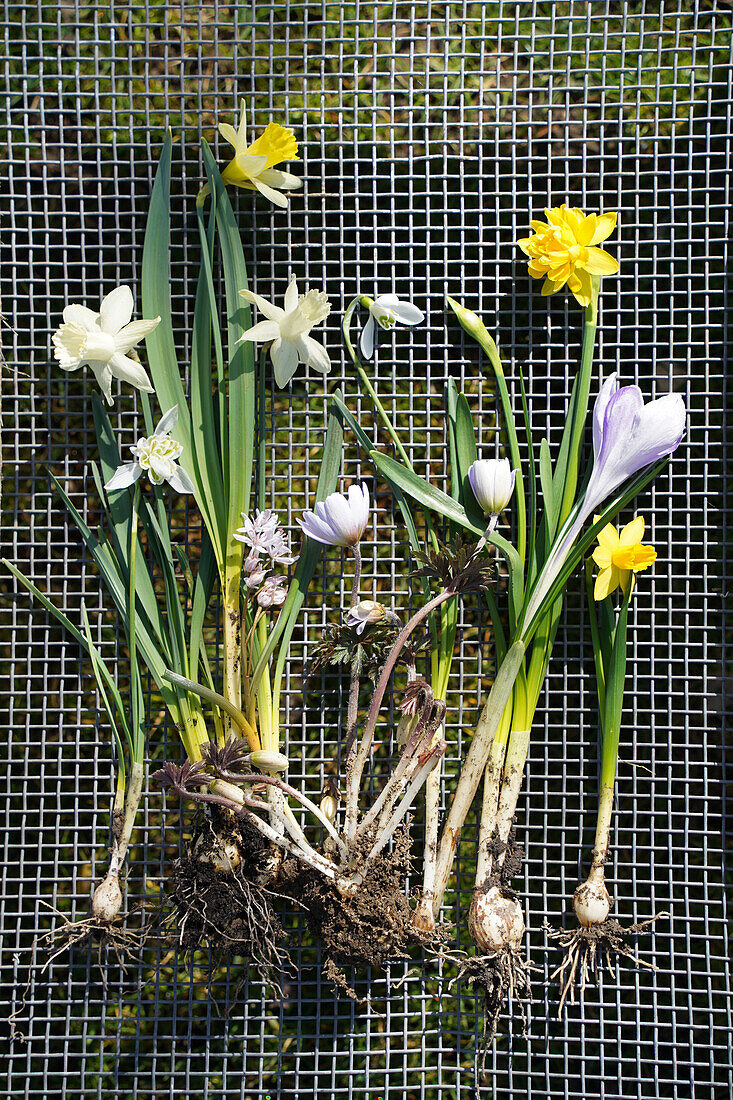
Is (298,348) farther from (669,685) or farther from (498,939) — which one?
(498,939)

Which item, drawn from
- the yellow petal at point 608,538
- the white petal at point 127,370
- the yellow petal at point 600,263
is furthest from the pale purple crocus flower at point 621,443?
the white petal at point 127,370

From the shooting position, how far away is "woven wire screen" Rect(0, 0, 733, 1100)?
1.06 meters

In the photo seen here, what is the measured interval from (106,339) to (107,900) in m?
0.75

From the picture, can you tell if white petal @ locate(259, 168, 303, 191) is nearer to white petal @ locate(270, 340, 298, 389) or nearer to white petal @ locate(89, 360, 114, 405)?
white petal @ locate(270, 340, 298, 389)

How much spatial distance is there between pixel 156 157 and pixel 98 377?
0.37 meters

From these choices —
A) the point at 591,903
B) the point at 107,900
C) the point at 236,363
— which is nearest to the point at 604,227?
the point at 236,363

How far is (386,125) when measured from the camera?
1.07m

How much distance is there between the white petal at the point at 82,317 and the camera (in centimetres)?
97

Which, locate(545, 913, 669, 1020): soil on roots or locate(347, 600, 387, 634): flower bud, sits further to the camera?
locate(545, 913, 669, 1020): soil on roots

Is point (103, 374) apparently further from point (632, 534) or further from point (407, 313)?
point (632, 534)

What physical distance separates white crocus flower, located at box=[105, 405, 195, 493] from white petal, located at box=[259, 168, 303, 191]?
0.34 metres

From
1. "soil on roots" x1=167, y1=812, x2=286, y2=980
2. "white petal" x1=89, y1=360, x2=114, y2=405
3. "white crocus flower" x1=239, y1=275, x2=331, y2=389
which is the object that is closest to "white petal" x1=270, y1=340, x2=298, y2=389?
"white crocus flower" x1=239, y1=275, x2=331, y2=389

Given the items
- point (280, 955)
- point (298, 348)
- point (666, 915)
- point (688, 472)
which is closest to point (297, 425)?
point (298, 348)

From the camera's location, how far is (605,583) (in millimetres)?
1009
